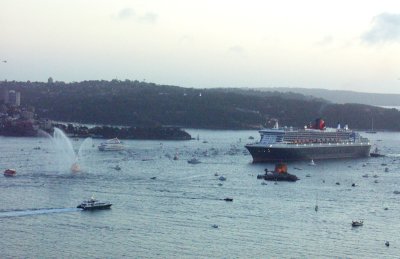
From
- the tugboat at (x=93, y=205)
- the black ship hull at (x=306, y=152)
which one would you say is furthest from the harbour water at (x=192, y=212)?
the black ship hull at (x=306, y=152)

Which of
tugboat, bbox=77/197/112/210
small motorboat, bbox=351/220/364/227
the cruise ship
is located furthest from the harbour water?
the cruise ship

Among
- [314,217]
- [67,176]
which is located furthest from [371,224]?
[67,176]

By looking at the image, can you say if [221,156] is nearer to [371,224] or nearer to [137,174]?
[137,174]

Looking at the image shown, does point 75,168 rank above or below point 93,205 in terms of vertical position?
above

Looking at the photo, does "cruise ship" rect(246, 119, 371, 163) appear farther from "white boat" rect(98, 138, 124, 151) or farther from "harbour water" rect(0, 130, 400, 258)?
"white boat" rect(98, 138, 124, 151)

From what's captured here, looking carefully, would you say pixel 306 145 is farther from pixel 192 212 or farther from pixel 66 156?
pixel 192 212

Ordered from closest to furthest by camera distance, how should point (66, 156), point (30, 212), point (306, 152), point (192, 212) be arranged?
point (30, 212)
point (192, 212)
point (66, 156)
point (306, 152)

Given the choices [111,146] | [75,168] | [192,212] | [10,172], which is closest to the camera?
[192,212]

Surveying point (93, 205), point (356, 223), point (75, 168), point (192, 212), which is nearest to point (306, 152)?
point (75, 168)
